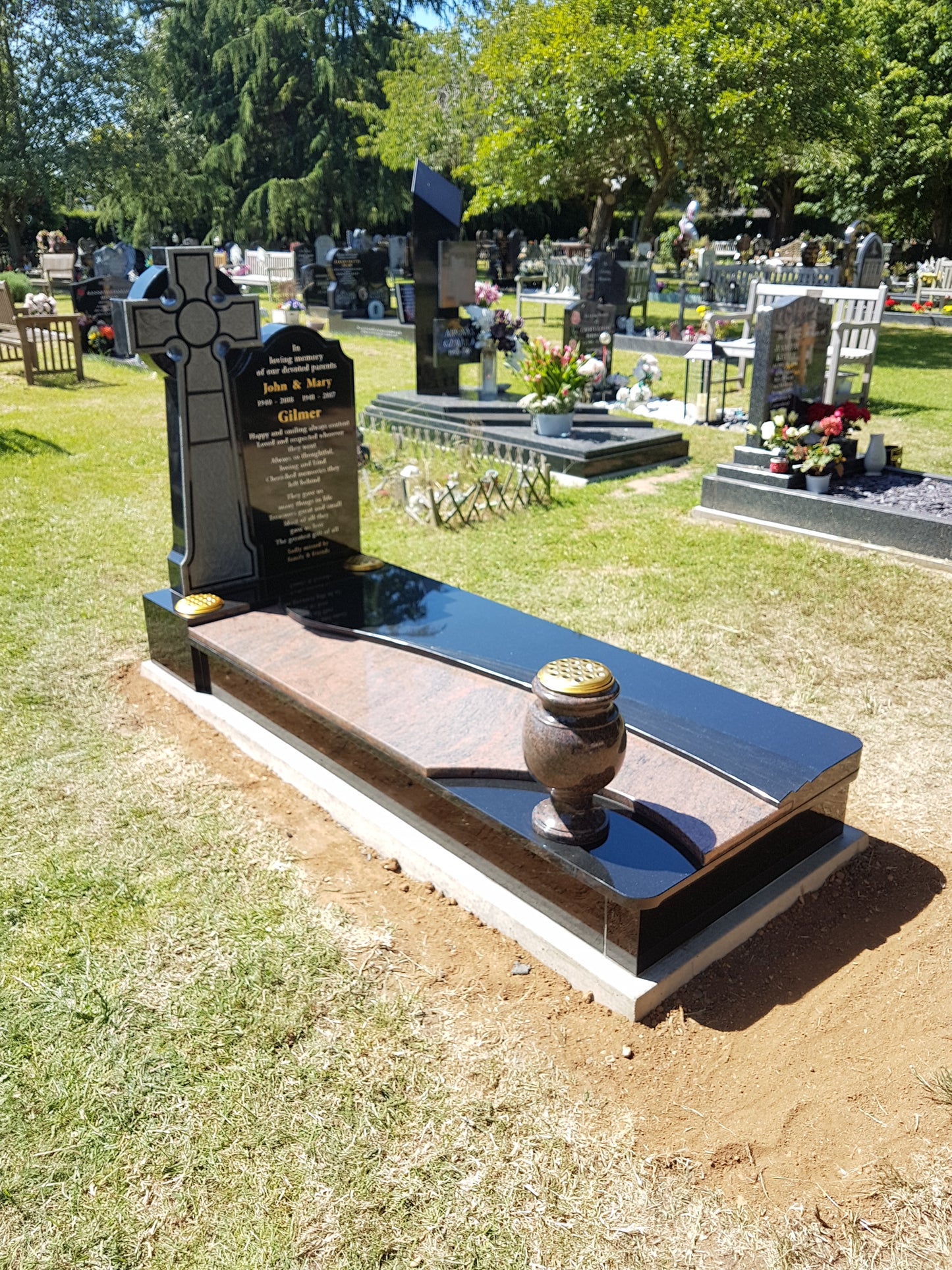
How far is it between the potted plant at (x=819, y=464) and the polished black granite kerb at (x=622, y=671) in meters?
3.96

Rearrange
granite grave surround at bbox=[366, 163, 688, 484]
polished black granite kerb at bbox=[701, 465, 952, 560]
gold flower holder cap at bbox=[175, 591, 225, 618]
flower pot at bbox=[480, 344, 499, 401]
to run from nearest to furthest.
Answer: gold flower holder cap at bbox=[175, 591, 225, 618] < polished black granite kerb at bbox=[701, 465, 952, 560] < granite grave surround at bbox=[366, 163, 688, 484] < flower pot at bbox=[480, 344, 499, 401]

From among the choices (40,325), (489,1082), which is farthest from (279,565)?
(40,325)

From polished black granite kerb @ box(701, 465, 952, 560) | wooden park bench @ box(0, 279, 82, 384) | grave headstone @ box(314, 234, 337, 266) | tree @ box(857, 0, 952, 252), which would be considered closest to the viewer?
polished black granite kerb @ box(701, 465, 952, 560)

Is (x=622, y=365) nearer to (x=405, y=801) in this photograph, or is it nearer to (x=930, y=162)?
(x=405, y=801)

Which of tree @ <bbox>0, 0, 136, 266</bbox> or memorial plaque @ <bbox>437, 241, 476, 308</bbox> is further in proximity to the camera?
tree @ <bbox>0, 0, 136, 266</bbox>

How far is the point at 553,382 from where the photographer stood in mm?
10047

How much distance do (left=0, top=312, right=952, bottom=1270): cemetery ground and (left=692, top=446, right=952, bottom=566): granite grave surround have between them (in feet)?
7.59

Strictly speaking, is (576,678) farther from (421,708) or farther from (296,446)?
(296,446)

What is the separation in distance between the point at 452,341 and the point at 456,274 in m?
0.74

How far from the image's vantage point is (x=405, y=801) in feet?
13.8

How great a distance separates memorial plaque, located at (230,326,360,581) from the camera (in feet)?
17.8

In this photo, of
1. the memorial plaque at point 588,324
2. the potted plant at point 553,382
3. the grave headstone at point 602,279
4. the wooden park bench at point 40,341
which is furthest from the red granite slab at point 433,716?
the wooden park bench at point 40,341

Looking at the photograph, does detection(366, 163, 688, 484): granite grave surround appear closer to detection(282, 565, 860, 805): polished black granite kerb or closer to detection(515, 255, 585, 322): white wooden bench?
detection(282, 565, 860, 805): polished black granite kerb

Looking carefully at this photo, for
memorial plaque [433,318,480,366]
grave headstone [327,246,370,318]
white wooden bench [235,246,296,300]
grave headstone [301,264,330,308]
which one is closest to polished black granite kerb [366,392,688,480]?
memorial plaque [433,318,480,366]
